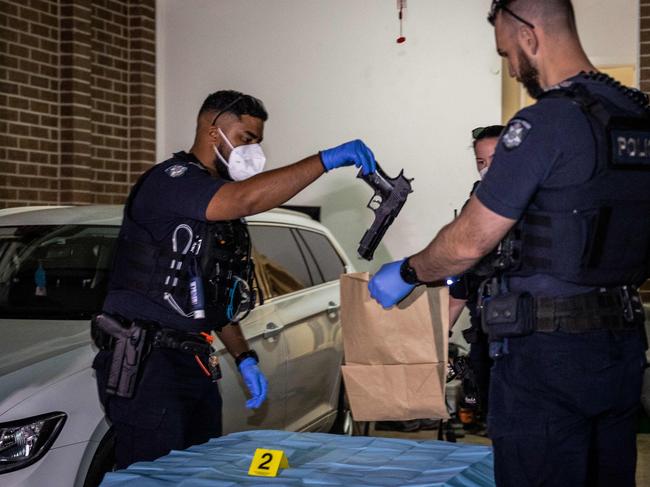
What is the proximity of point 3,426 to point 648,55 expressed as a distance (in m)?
5.58

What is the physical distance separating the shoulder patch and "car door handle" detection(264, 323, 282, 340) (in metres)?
1.67

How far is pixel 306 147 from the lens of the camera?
8047 millimetres

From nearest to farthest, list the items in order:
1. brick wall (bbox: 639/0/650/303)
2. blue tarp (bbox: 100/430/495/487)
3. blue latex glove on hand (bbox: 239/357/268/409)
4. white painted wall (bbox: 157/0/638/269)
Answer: blue tarp (bbox: 100/430/495/487) < blue latex glove on hand (bbox: 239/357/268/409) < brick wall (bbox: 639/0/650/303) < white painted wall (bbox: 157/0/638/269)

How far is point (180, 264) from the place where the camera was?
3.16 m

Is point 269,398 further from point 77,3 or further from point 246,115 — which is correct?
point 77,3

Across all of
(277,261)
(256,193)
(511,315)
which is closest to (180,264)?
(256,193)

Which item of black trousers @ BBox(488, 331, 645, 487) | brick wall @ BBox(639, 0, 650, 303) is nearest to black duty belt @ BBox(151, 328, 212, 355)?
black trousers @ BBox(488, 331, 645, 487)

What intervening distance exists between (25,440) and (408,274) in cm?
152

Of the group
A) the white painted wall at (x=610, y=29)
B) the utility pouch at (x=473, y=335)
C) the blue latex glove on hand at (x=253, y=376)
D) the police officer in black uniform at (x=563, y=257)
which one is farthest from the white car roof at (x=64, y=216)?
the white painted wall at (x=610, y=29)

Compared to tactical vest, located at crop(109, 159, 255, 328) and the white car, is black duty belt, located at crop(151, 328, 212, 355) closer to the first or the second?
tactical vest, located at crop(109, 159, 255, 328)

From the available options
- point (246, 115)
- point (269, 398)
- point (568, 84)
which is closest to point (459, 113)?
point (269, 398)

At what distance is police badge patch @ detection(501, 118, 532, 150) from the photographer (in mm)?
2221

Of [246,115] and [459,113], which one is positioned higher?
[459,113]

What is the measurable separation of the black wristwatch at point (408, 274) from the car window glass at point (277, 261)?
2.47 meters
